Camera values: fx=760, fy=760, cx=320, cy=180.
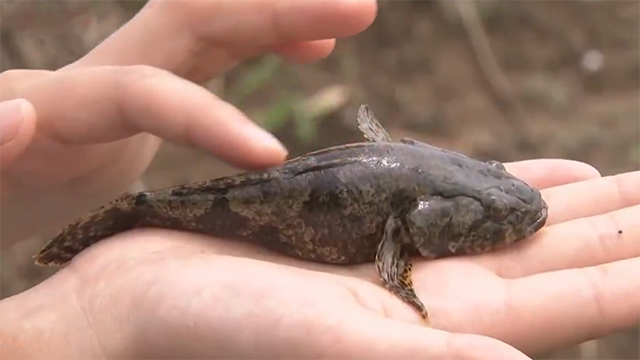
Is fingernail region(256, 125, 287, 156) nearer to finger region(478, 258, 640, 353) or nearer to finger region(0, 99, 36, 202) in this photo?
finger region(0, 99, 36, 202)

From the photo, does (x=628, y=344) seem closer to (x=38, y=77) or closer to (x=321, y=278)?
(x=321, y=278)

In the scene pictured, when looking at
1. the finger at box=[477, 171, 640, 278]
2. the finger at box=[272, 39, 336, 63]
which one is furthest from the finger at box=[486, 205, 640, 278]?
the finger at box=[272, 39, 336, 63]

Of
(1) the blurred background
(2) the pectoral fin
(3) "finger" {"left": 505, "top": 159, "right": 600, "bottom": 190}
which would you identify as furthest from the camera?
(1) the blurred background

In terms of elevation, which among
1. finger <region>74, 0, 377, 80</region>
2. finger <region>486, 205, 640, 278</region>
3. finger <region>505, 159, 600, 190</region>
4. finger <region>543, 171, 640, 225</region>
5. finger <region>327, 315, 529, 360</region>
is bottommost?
finger <region>327, 315, 529, 360</region>

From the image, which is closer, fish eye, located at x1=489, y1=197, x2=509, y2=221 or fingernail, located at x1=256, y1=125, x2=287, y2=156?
fingernail, located at x1=256, y1=125, x2=287, y2=156

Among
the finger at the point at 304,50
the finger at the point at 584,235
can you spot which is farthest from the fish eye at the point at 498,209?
the finger at the point at 304,50

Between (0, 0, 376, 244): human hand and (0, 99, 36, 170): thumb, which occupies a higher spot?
(0, 0, 376, 244): human hand

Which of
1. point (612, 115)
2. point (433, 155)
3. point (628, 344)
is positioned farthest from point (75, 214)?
point (612, 115)
